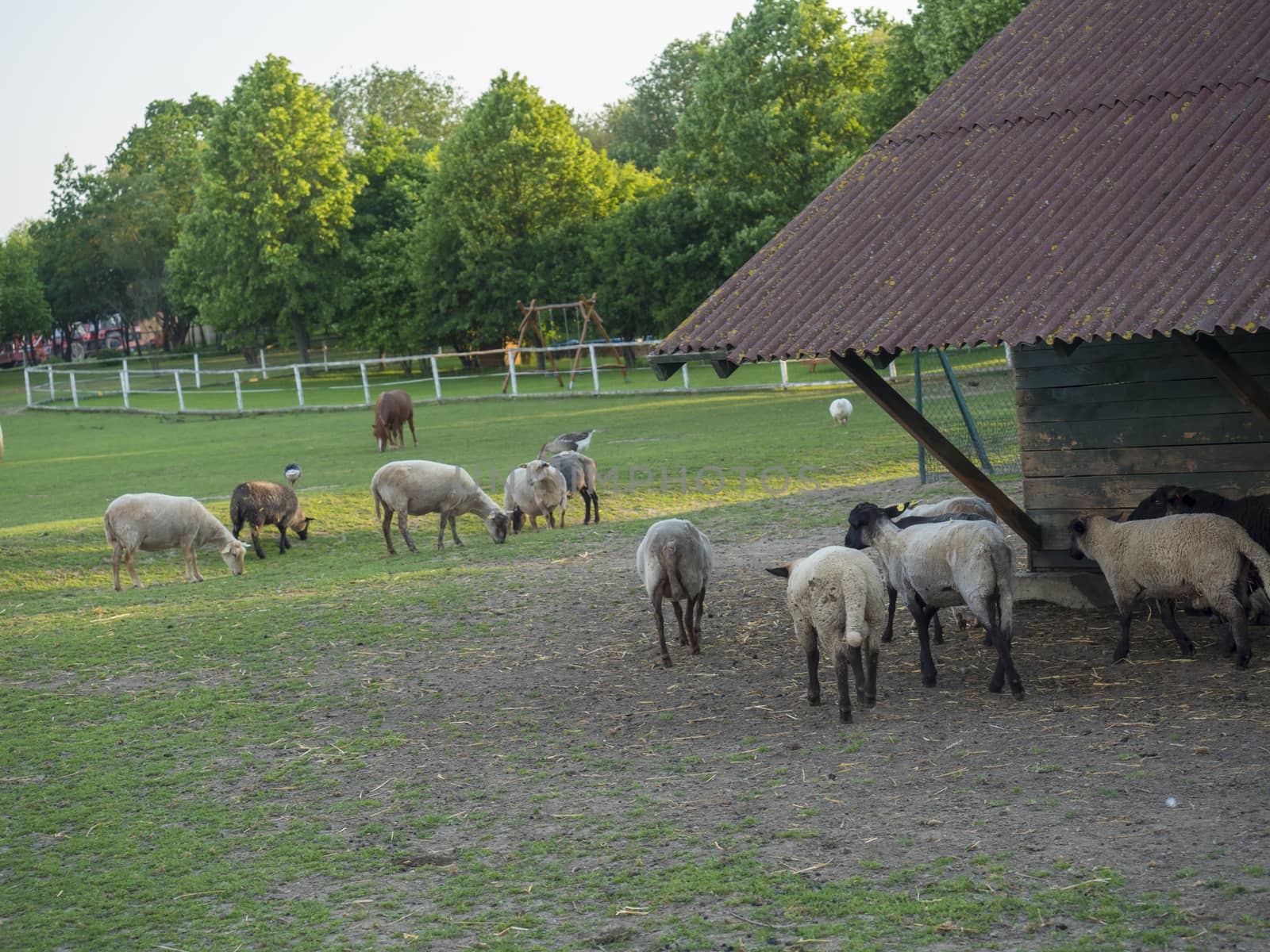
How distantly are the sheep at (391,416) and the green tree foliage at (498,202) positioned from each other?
22551mm

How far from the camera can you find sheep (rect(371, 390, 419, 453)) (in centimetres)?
2370

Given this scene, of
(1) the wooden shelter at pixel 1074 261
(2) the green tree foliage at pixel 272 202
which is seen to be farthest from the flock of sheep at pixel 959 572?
(2) the green tree foliage at pixel 272 202

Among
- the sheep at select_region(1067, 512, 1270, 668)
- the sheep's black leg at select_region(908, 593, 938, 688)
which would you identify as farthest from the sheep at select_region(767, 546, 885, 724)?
the sheep at select_region(1067, 512, 1270, 668)

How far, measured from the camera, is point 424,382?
4300cm

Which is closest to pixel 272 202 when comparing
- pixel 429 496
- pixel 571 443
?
pixel 571 443

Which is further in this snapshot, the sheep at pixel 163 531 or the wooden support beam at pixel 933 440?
the sheep at pixel 163 531

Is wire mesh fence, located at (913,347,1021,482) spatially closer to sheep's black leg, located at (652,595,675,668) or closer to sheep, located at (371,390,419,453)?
sheep's black leg, located at (652,595,675,668)

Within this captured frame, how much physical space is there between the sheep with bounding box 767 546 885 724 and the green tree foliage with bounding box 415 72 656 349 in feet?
130

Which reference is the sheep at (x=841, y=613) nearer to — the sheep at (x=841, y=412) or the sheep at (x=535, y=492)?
the sheep at (x=535, y=492)

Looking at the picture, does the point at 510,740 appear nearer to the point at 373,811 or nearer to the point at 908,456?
the point at 373,811

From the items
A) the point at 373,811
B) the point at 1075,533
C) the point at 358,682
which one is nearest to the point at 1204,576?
the point at 1075,533

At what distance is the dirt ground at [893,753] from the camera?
516 centimetres

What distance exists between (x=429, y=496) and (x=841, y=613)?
7754 mm

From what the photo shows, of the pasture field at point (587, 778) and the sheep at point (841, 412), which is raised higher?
the sheep at point (841, 412)
